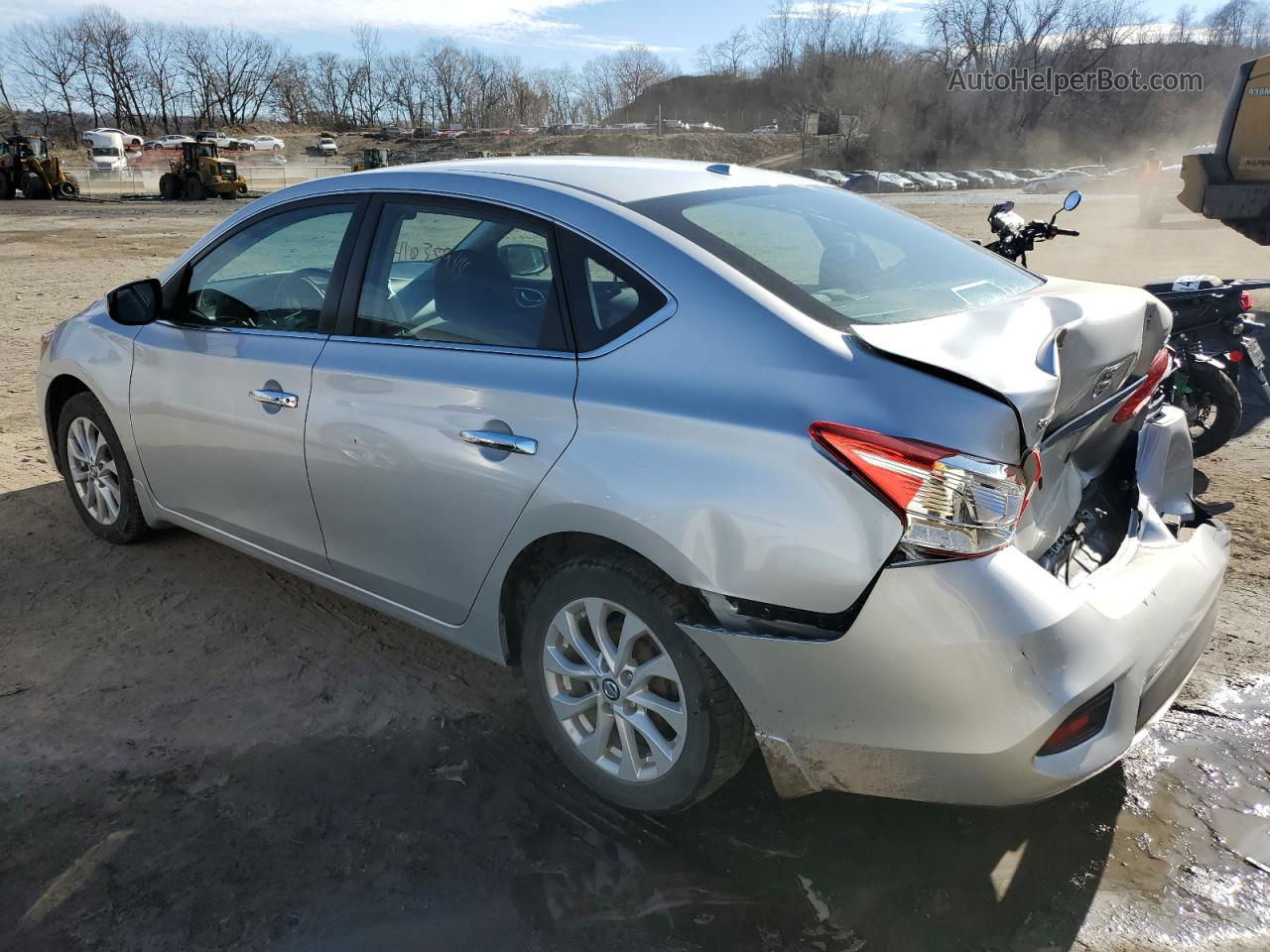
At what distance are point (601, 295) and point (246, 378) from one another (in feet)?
4.90

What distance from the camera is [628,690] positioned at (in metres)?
2.57

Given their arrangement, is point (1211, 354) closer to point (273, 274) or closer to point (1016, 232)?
point (1016, 232)

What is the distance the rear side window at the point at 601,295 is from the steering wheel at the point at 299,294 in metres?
1.05

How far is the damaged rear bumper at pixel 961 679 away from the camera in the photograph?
2031 mm

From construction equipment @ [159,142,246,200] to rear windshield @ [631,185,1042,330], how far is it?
3868cm

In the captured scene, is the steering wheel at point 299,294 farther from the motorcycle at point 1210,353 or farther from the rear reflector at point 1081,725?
the motorcycle at point 1210,353

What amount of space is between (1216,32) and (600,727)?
116 meters

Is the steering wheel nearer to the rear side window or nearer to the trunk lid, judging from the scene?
the rear side window

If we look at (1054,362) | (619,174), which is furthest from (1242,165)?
(1054,362)

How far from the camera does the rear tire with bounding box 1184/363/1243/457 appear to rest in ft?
18.3

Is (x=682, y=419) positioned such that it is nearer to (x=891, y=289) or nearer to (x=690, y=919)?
(x=891, y=289)

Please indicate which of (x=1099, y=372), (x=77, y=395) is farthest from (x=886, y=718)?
(x=77, y=395)

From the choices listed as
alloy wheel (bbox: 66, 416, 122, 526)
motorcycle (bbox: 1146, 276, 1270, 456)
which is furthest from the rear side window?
motorcycle (bbox: 1146, 276, 1270, 456)

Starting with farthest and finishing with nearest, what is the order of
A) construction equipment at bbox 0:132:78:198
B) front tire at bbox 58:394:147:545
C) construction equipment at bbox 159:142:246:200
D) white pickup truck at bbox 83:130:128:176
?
white pickup truck at bbox 83:130:128:176, construction equipment at bbox 159:142:246:200, construction equipment at bbox 0:132:78:198, front tire at bbox 58:394:147:545
